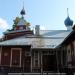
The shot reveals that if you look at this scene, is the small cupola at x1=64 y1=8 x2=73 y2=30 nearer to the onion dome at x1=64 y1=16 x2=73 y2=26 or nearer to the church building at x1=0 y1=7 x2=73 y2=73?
the onion dome at x1=64 y1=16 x2=73 y2=26

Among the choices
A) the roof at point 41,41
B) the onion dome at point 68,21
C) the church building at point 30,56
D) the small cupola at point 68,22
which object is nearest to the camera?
the roof at point 41,41

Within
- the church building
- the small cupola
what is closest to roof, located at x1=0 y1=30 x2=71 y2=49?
the church building

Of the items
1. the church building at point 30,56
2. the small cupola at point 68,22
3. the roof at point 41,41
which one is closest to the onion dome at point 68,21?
the small cupola at point 68,22

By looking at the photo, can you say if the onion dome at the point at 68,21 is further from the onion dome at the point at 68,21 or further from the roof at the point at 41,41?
the roof at the point at 41,41

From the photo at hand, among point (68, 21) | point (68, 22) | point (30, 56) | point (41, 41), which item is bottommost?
point (30, 56)

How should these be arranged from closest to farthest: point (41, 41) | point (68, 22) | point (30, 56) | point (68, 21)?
1. point (30, 56)
2. point (41, 41)
3. point (68, 22)
4. point (68, 21)

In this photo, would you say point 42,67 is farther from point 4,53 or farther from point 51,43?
point 4,53

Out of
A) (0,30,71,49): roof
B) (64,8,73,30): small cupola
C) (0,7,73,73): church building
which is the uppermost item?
(64,8,73,30): small cupola

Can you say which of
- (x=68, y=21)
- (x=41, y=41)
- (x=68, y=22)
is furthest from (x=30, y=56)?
(x=68, y=21)

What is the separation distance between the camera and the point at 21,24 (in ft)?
111

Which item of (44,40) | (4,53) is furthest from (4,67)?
(44,40)

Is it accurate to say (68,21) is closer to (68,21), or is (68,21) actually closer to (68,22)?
(68,21)

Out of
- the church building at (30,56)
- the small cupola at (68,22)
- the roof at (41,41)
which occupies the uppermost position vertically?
the small cupola at (68,22)

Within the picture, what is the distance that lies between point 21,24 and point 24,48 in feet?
42.9
